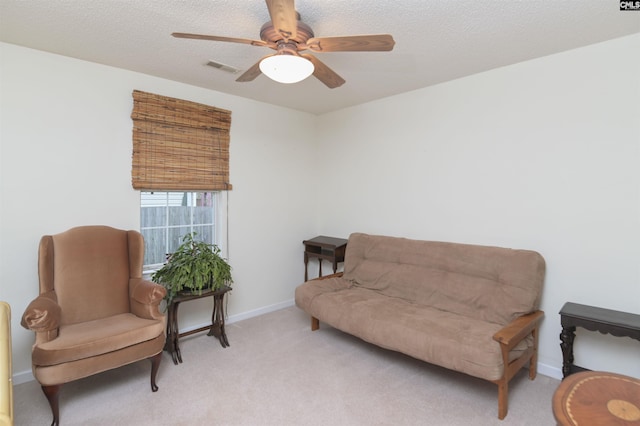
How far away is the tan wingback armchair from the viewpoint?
2.02 m

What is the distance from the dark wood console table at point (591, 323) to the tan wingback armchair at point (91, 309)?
286 cm

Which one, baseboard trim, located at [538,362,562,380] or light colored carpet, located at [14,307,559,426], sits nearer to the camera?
light colored carpet, located at [14,307,559,426]

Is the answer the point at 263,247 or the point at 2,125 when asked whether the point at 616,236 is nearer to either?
the point at 263,247

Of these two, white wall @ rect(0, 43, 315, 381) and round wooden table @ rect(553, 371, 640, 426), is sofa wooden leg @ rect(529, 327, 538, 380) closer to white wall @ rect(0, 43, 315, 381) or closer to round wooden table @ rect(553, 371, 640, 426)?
round wooden table @ rect(553, 371, 640, 426)

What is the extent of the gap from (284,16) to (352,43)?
1.34ft

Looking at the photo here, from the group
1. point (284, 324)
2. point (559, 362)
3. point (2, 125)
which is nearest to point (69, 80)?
point (2, 125)

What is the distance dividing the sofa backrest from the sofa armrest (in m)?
0.06

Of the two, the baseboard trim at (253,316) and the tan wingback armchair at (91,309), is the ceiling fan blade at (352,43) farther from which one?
the baseboard trim at (253,316)

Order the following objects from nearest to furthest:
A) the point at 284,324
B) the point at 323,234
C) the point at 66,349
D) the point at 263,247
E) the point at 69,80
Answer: the point at 66,349, the point at 69,80, the point at 284,324, the point at 263,247, the point at 323,234

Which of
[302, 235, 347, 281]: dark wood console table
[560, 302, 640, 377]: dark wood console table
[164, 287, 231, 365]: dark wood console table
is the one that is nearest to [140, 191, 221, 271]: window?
[164, 287, 231, 365]: dark wood console table

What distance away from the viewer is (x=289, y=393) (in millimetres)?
2379

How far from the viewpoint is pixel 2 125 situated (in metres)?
2.42

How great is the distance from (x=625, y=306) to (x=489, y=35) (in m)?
2.09

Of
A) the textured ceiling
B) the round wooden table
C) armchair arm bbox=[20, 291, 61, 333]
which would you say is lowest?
the round wooden table
